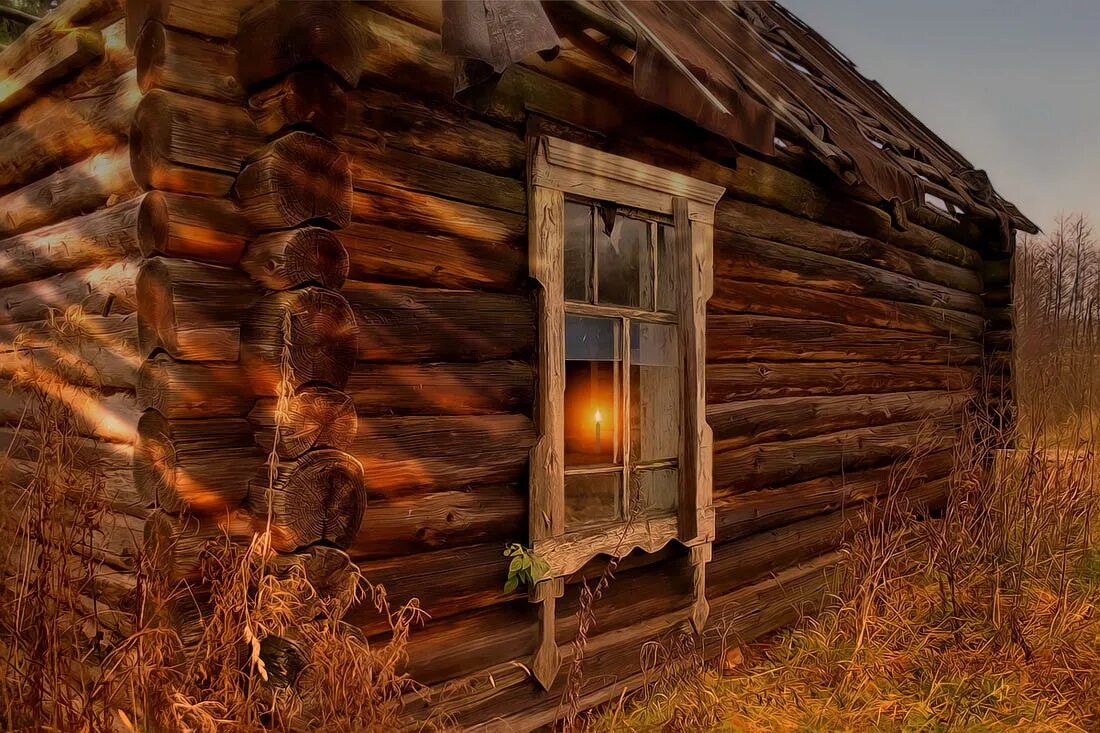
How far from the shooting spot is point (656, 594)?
452 centimetres

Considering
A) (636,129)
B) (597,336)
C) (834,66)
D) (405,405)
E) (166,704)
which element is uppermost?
(834,66)

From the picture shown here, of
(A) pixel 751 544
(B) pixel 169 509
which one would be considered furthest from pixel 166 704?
(A) pixel 751 544

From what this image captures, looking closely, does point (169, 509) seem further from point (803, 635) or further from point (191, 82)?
point (803, 635)

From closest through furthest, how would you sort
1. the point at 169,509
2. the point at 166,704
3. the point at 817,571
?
1. the point at 166,704
2. the point at 169,509
3. the point at 817,571

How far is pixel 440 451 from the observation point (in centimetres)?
341

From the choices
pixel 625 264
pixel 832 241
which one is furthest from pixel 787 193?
pixel 625 264

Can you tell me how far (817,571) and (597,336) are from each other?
3.04 metres

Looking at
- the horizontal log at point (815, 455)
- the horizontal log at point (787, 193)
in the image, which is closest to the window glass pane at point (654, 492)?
the horizontal log at point (815, 455)

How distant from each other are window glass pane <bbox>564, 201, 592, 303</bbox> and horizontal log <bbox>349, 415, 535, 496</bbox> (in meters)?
0.79

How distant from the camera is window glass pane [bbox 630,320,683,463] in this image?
176 inches

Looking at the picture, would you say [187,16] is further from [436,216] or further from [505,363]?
[505,363]

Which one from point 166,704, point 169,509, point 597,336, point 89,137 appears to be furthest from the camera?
point 597,336

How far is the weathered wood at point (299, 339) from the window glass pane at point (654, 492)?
2024mm

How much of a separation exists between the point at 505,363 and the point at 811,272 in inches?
120
